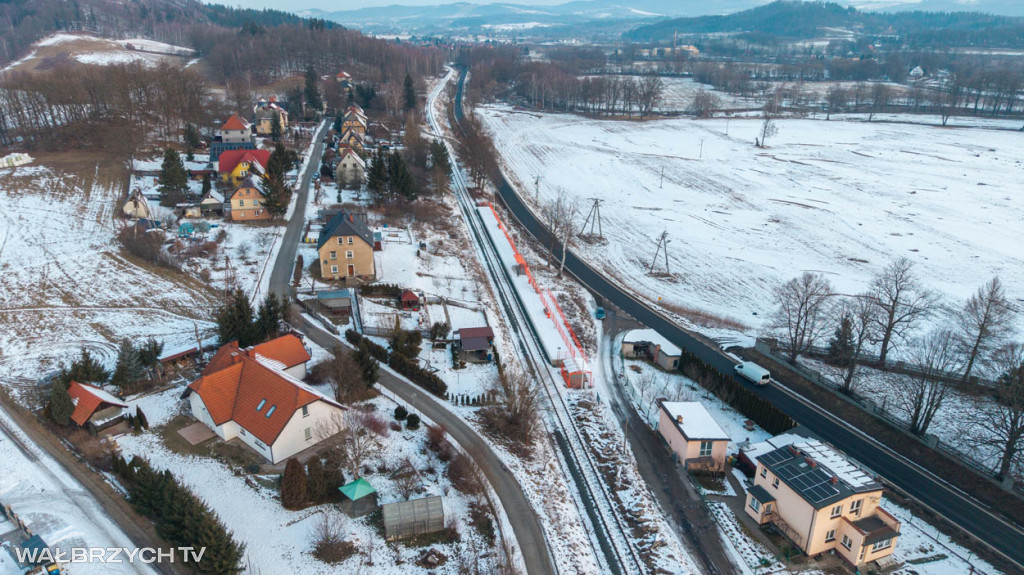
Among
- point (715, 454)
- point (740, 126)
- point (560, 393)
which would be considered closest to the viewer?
point (715, 454)

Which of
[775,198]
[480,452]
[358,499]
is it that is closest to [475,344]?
[480,452]

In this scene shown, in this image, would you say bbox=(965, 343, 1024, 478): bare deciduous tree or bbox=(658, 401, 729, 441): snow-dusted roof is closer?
bbox=(965, 343, 1024, 478): bare deciduous tree

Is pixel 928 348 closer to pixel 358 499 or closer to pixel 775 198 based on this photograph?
pixel 358 499

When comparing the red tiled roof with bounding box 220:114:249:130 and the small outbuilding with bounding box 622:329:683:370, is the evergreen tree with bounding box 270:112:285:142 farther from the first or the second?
the small outbuilding with bounding box 622:329:683:370

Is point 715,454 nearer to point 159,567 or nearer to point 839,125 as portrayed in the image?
point 159,567

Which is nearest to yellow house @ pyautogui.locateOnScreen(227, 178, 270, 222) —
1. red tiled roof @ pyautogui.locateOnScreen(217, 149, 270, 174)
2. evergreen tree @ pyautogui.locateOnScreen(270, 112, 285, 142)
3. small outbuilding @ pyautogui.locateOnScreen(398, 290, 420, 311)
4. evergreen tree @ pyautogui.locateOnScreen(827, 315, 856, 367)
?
red tiled roof @ pyautogui.locateOnScreen(217, 149, 270, 174)

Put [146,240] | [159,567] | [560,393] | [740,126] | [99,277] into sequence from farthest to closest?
[740,126], [146,240], [99,277], [560,393], [159,567]

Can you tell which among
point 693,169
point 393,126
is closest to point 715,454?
point 693,169
